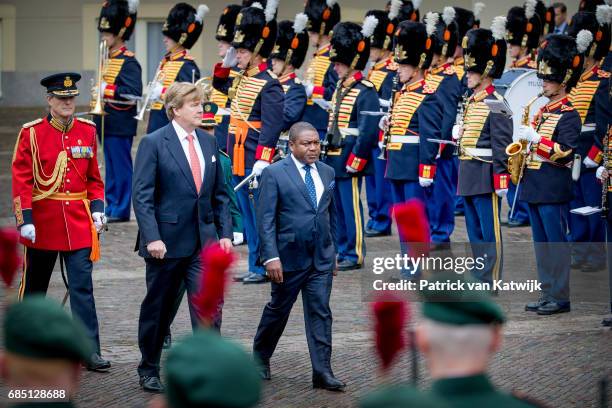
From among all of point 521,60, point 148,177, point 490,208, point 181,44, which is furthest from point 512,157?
point 181,44

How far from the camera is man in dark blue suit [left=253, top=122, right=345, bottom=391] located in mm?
7977

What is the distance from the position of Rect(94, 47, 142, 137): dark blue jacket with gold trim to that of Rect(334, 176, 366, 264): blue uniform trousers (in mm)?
3374

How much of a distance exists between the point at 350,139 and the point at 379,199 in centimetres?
214

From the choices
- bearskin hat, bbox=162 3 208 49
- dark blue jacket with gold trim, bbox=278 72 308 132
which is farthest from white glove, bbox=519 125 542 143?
bearskin hat, bbox=162 3 208 49

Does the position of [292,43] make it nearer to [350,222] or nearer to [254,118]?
[254,118]

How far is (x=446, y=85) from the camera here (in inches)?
486

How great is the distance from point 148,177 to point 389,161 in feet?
15.0

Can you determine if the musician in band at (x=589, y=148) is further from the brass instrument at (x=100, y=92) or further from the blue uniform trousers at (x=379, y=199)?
the brass instrument at (x=100, y=92)

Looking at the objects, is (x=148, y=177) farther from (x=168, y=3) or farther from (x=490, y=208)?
(x=168, y=3)

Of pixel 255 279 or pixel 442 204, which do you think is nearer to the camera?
pixel 255 279

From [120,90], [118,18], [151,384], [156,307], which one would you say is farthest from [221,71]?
[151,384]

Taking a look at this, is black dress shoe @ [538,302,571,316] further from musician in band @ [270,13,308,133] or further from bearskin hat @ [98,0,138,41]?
bearskin hat @ [98,0,138,41]

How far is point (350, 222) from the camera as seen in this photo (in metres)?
12.1

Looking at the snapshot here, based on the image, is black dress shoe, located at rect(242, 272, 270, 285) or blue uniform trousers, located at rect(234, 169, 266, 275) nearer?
black dress shoe, located at rect(242, 272, 270, 285)
